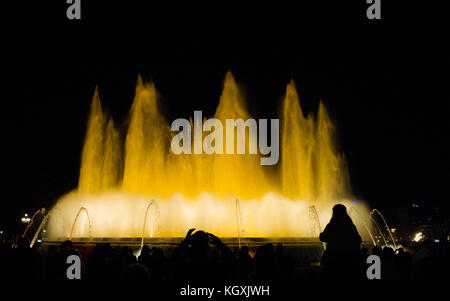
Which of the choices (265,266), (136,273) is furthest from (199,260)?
(265,266)

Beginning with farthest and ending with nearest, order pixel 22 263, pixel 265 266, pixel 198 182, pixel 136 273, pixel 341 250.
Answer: pixel 198 182
pixel 22 263
pixel 265 266
pixel 341 250
pixel 136 273

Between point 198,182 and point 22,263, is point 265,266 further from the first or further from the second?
point 198,182

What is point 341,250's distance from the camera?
5.38m

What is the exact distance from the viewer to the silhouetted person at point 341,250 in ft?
16.8

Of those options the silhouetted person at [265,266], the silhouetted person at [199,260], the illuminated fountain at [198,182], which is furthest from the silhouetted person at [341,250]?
the illuminated fountain at [198,182]

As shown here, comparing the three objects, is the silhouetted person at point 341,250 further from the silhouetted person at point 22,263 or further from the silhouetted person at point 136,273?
the silhouetted person at point 22,263

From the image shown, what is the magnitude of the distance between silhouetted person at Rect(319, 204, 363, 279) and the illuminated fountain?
57.3 ft

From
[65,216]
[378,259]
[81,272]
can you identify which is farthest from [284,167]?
[81,272]

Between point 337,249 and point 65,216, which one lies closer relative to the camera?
point 337,249

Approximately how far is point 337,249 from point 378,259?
3606mm

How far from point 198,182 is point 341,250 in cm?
2184

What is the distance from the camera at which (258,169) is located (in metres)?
27.6
